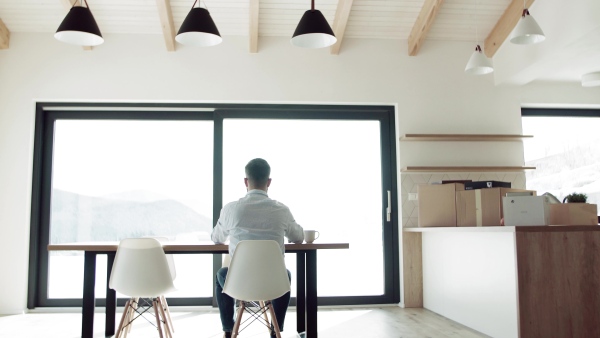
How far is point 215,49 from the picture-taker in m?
5.49

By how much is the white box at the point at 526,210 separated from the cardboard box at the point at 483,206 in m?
0.67

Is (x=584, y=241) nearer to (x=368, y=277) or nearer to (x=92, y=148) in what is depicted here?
(x=368, y=277)

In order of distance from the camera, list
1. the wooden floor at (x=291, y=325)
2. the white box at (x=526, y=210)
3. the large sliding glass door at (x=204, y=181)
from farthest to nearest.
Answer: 1. the large sliding glass door at (x=204, y=181)
2. the wooden floor at (x=291, y=325)
3. the white box at (x=526, y=210)

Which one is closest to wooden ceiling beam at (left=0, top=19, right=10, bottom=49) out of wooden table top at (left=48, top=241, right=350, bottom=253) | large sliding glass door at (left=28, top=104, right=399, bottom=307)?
large sliding glass door at (left=28, top=104, right=399, bottom=307)

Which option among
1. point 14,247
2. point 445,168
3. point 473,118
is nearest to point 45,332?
point 14,247

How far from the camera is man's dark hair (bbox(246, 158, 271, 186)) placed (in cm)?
322

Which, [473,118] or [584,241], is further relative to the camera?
[473,118]

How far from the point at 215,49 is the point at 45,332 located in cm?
303

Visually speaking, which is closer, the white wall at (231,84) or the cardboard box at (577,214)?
the cardboard box at (577,214)

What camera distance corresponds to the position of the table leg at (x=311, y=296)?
320 cm

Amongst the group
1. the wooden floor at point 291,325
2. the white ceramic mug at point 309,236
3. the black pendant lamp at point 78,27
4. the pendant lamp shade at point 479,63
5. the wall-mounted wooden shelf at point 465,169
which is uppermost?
the pendant lamp shade at point 479,63

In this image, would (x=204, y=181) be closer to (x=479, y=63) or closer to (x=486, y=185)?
(x=486, y=185)

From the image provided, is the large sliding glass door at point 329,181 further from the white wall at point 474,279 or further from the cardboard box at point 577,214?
the cardboard box at point 577,214

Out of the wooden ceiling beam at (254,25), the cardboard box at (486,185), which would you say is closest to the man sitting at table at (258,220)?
the cardboard box at (486,185)
